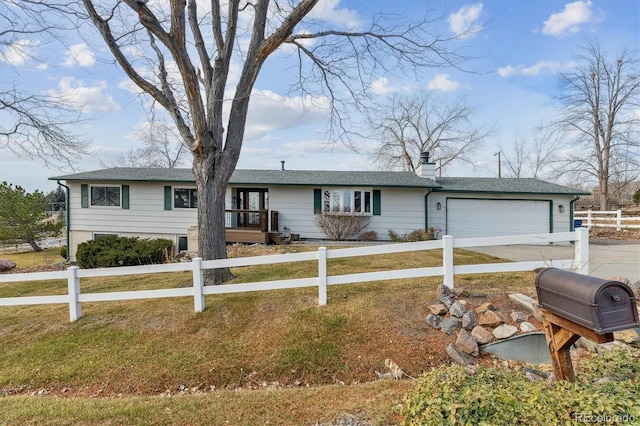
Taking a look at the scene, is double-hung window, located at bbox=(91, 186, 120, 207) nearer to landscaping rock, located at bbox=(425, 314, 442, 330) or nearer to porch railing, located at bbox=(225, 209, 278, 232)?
porch railing, located at bbox=(225, 209, 278, 232)

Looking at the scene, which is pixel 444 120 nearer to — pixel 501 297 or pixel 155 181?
pixel 155 181

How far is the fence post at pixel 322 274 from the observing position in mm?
4930

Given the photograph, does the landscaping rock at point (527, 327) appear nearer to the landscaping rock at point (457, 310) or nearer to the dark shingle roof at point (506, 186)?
the landscaping rock at point (457, 310)

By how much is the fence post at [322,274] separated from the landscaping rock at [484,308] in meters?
2.22

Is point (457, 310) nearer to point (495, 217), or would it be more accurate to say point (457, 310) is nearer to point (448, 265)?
point (448, 265)

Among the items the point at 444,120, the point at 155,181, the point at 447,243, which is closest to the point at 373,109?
the point at 447,243

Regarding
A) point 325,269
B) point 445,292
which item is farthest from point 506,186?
point 325,269

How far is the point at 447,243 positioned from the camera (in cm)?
493

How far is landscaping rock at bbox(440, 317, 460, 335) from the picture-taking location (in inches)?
169

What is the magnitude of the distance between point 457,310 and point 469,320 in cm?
21

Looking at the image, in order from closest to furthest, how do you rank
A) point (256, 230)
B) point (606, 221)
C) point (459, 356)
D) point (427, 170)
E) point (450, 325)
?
1. point (459, 356)
2. point (450, 325)
3. point (256, 230)
4. point (427, 170)
5. point (606, 221)

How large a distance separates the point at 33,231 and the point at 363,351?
83.1 feet

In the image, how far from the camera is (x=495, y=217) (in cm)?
1397

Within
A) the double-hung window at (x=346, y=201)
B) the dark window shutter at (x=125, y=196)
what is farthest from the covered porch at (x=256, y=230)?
the dark window shutter at (x=125, y=196)
